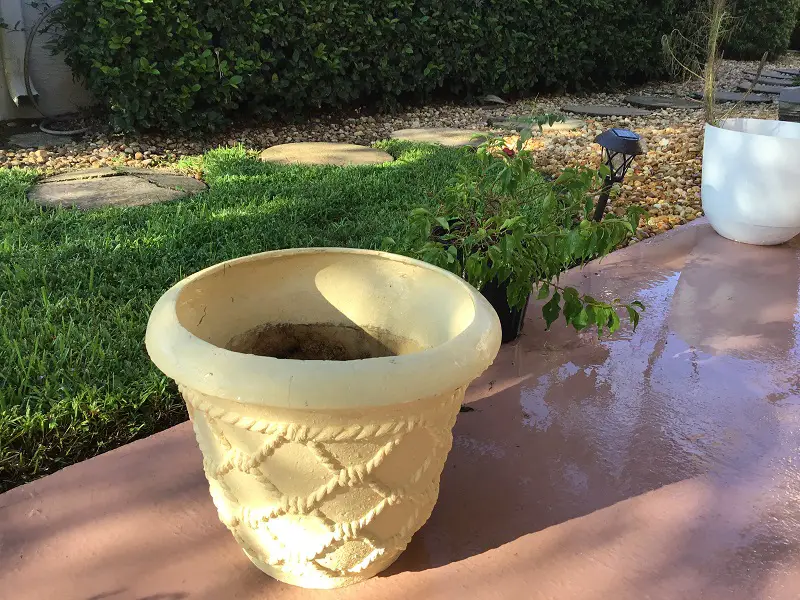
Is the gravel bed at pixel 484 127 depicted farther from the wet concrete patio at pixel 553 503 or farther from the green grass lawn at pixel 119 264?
the wet concrete patio at pixel 553 503

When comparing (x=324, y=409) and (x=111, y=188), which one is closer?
(x=324, y=409)

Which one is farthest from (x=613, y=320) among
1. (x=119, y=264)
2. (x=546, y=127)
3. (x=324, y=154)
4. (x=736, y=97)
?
(x=736, y=97)

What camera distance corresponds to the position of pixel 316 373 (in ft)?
3.47

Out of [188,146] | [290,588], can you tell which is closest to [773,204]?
[290,588]

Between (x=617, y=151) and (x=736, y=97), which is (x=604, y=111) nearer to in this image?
(x=736, y=97)

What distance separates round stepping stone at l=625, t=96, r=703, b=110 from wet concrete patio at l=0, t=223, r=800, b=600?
6.03m

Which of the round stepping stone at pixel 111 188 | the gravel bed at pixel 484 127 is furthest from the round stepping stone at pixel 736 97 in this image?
the round stepping stone at pixel 111 188

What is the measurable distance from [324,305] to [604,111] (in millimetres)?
6315

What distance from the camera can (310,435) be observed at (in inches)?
43.4

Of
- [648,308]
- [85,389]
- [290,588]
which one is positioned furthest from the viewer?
[648,308]

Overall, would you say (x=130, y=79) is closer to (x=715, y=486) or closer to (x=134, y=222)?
(x=134, y=222)

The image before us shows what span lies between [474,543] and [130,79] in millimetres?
4277

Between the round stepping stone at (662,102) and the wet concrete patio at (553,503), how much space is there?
6.03m

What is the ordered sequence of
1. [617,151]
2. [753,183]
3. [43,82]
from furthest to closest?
[43,82]
[753,183]
[617,151]
